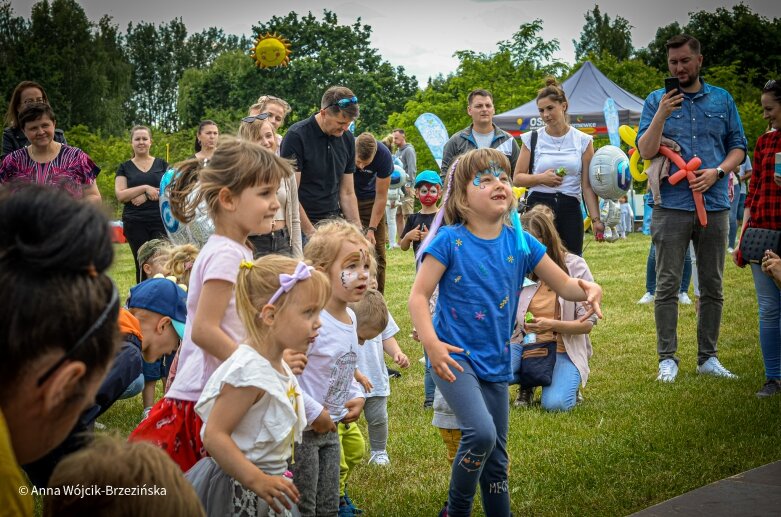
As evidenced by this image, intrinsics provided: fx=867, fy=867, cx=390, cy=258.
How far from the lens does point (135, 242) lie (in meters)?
10.1

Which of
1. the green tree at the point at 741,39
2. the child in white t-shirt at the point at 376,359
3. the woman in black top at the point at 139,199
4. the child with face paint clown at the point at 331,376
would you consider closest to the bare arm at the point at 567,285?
the child with face paint clown at the point at 331,376

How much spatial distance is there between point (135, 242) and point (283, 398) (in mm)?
7385

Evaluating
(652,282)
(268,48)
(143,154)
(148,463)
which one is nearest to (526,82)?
(268,48)

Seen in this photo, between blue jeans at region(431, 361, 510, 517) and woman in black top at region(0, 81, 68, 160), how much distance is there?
481 centimetres

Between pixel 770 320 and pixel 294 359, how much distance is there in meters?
5.03

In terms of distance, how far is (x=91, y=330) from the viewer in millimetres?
1723

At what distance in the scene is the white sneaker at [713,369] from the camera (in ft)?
24.6

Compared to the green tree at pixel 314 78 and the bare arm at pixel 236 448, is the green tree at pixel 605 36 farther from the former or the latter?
the bare arm at pixel 236 448

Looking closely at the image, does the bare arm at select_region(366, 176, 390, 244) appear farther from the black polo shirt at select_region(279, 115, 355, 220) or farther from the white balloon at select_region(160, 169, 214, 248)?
the white balloon at select_region(160, 169, 214, 248)

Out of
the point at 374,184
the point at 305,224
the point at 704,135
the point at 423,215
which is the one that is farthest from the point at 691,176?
the point at 374,184

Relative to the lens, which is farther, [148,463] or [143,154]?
[143,154]

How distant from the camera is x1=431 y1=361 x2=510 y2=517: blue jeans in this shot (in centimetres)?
393

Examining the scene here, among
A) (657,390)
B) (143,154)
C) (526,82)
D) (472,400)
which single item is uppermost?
(526,82)

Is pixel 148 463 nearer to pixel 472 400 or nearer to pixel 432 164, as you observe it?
pixel 472 400
